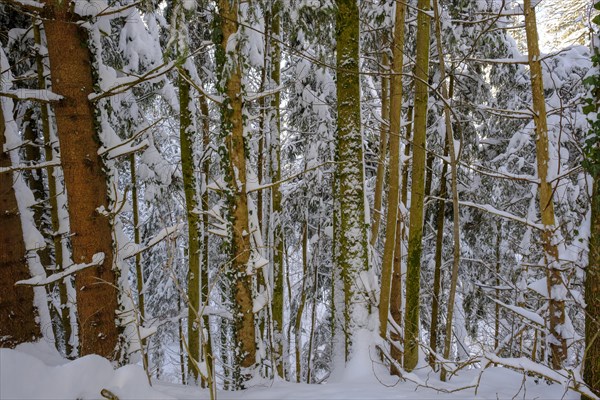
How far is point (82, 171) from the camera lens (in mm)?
3227

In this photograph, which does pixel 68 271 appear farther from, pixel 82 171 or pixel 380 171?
pixel 380 171

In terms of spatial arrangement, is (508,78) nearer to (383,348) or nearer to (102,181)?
(383,348)

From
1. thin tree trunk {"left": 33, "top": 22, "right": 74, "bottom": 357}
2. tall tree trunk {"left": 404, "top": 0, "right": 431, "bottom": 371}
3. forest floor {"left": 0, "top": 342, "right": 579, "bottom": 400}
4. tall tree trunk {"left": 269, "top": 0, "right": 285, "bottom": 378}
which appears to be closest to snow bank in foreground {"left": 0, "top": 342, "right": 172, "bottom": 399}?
forest floor {"left": 0, "top": 342, "right": 579, "bottom": 400}

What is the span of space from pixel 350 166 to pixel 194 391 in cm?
310

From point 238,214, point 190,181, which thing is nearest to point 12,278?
point 238,214

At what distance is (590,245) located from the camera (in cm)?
271

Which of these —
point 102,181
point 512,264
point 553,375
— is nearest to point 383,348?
point 553,375

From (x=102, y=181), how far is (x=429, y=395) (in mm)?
3483

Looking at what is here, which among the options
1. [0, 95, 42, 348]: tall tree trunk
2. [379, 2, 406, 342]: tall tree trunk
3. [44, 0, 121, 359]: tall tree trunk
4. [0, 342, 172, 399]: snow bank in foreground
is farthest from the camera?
[379, 2, 406, 342]: tall tree trunk

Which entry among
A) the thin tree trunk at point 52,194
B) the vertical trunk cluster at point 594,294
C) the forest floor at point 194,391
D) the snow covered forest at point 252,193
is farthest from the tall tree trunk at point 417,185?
the thin tree trunk at point 52,194

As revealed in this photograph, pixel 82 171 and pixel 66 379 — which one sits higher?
pixel 82 171

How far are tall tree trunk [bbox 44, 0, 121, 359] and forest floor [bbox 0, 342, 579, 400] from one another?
46 centimetres

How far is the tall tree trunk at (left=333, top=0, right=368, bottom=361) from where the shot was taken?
4578 millimetres

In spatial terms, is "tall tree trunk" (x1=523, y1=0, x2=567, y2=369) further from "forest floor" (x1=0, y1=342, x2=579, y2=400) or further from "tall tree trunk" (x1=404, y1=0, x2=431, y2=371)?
"tall tree trunk" (x1=404, y1=0, x2=431, y2=371)
